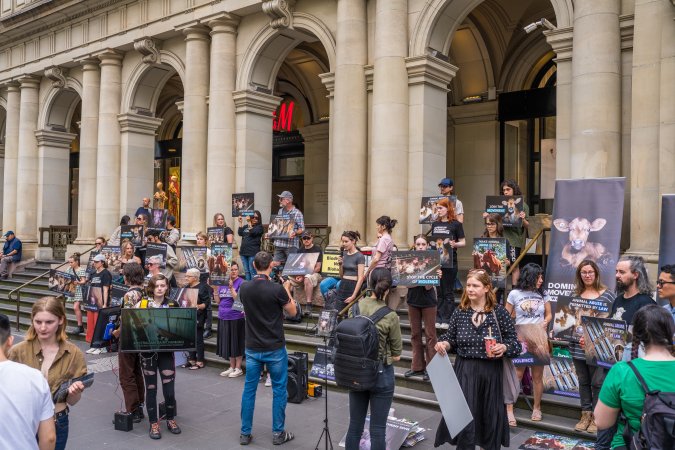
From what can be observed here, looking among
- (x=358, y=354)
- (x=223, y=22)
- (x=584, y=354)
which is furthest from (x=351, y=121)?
(x=358, y=354)

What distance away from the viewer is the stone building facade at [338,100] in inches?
396

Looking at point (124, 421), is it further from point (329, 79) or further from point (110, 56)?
point (110, 56)

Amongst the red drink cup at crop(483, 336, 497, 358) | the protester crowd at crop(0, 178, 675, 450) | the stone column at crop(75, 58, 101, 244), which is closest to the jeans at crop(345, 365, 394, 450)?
the protester crowd at crop(0, 178, 675, 450)

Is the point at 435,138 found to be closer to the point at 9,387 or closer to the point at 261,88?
the point at 261,88

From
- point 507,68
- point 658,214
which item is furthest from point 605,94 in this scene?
point 507,68

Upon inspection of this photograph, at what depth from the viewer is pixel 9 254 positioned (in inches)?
798

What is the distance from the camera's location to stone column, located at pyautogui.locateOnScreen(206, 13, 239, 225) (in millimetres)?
15953

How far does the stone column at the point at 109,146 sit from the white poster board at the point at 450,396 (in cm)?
1594

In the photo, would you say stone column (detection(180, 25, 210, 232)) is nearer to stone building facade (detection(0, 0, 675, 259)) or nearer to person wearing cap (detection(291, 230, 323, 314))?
stone building facade (detection(0, 0, 675, 259))

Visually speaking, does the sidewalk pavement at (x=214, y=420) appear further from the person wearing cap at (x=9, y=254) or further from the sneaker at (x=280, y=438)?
the person wearing cap at (x=9, y=254)

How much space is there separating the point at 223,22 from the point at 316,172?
6940mm

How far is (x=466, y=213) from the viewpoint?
659 inches

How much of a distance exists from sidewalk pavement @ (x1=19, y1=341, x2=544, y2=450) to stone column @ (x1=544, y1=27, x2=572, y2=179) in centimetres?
540

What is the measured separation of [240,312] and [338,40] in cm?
704
